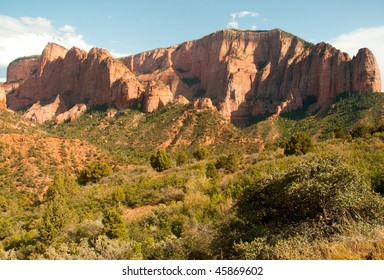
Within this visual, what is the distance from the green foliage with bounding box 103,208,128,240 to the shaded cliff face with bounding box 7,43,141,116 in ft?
311

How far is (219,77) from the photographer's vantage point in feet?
493

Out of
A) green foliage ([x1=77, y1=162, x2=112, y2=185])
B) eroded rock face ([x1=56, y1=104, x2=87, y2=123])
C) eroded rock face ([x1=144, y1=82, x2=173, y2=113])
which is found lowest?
green foliage ([x1=77, y1=162, x2=112, y2=185])

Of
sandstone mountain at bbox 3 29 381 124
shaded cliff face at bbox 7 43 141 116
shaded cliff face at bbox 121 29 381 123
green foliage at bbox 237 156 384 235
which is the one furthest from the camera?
shaded cliff face at bbox 7 43 141 116

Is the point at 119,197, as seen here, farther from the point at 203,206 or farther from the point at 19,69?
the point at 19,69

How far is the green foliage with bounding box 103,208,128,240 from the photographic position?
1483 cm

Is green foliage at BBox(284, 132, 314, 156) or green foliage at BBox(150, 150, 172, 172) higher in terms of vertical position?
green foliage at BBox(284, 132, 314, 156)

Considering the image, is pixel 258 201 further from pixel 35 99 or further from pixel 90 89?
pixel 35 99

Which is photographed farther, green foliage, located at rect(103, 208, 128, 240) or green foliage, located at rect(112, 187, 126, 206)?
green foliage, located at rect(112, 187, 126, 206)

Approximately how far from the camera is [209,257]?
9.76 metres

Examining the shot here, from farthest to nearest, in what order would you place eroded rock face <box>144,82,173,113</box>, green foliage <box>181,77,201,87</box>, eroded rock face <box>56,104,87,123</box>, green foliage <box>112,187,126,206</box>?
green foliage <box>181,77,201,87</box>
eroded rock face <box>56,104,87,123</box>
eroded rock face <box>144,82,173,113</box>
green foliage <box>112,187,126,206</box>

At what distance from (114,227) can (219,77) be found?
14034 cm

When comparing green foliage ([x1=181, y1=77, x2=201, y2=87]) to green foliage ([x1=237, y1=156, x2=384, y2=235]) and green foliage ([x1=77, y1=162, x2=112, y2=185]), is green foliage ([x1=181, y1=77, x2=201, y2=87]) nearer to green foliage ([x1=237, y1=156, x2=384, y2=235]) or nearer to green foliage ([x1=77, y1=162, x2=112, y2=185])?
green foliage ([x1=77, y1=162, x2=112, y2=185])

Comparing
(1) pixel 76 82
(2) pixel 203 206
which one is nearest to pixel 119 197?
(2) pixel 203 206

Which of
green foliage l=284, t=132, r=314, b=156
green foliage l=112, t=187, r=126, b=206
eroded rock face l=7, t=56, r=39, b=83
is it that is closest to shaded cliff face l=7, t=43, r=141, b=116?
eroded rock face l=7, t=56, r=39, b=83
